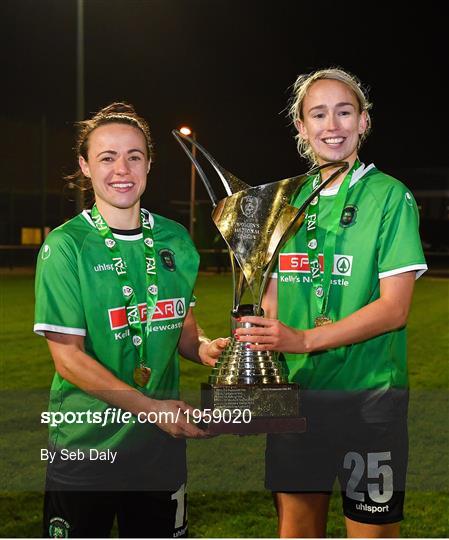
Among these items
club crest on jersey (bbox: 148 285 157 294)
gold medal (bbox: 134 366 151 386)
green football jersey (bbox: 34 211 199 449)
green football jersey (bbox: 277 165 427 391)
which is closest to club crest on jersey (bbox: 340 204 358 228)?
green football jersey (bbox: 277 165 427 391)

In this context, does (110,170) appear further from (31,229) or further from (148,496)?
(31,229)

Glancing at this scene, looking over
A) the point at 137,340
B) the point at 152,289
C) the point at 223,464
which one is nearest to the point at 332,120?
the point at 152,289

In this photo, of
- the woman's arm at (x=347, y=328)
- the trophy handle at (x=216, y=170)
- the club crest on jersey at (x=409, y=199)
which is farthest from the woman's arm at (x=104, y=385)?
the club crest on jersey at (x=409, y=199)

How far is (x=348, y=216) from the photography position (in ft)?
6.56

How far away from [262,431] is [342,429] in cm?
31

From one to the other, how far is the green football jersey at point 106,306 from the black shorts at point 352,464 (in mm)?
335

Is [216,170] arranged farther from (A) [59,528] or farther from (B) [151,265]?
(A) [59,528]

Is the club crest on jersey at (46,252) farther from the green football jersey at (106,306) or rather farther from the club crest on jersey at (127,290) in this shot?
the club crest on jersey at (127,290)

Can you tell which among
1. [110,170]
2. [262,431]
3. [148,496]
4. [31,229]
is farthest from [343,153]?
[31,229]

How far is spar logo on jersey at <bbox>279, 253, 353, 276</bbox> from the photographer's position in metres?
1.99

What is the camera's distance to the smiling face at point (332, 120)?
6.54 feet

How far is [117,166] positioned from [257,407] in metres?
0.61

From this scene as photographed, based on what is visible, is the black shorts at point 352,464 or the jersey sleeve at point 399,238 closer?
the jersey sleeve at point 399,238

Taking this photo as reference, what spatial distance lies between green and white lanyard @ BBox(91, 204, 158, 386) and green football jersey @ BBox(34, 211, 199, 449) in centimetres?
1
